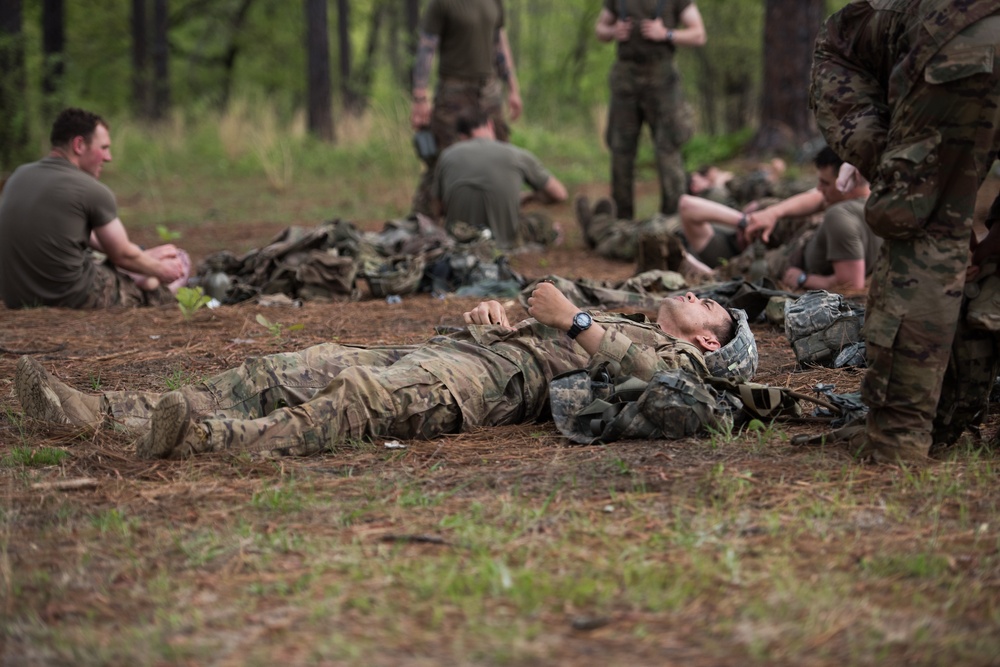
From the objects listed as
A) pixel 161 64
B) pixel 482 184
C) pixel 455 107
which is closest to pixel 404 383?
pixel 482 184

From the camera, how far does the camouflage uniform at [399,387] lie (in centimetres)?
378

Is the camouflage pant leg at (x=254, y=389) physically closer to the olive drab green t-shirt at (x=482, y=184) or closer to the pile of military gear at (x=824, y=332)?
the pile of military gear at (x=824, y=332)

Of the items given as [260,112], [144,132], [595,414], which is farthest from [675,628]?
[144,132]

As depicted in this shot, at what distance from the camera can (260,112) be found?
18.7 meters

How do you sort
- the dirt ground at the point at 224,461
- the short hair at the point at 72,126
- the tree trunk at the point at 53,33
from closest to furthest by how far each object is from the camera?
the dirt ground at the point at 224,461 < the short hair at the point at 72,126 < the tree trunk at the point at 53,33

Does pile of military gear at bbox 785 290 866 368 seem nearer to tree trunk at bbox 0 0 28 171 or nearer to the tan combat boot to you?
the tan combat boot

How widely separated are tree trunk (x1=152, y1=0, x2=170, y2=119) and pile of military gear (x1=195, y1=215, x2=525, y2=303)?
16890 millimetres

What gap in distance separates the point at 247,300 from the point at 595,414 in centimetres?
412

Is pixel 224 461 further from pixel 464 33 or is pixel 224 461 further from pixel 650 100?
pixel 464 33

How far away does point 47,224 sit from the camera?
21.5ft

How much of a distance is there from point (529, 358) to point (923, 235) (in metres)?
1.59

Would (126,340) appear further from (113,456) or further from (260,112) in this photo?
(260,112)

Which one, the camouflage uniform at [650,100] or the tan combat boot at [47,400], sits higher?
the camouflage uniform at [650,100]

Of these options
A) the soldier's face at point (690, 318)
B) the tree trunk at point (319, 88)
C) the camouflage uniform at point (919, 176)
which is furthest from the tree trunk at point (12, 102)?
the camouflage uniform at point (919, 176)
